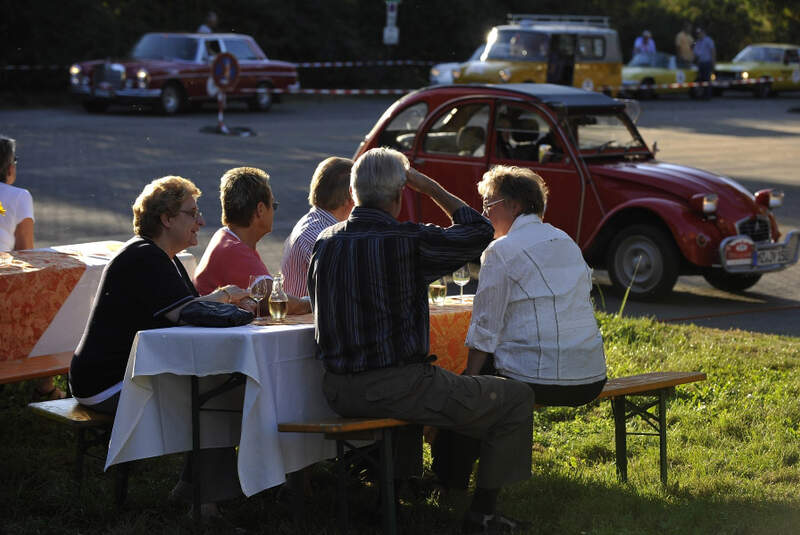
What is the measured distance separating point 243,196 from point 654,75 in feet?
107

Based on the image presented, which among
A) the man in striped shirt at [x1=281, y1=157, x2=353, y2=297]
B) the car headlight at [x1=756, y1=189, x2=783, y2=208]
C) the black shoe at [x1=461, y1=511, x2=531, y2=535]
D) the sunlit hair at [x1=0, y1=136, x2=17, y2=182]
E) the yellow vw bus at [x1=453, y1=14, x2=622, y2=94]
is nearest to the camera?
the black shoe at [x1=461, y1=511, x2=531, y2=535]

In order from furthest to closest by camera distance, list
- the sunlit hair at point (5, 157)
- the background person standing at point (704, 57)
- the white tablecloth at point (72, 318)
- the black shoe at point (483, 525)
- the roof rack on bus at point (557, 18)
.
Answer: the background person standing at point (704, 57) → the roof rack on bus at point (557, 18) → the sunlit hair at point (5, 157) → the white tablecloth at point (72, 318) → the black shoe at point (483, 525)

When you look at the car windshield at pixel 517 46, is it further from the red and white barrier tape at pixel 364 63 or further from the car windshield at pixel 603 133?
the car windshield at pixel 603 133

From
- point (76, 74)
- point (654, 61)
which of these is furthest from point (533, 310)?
point (654, 61)

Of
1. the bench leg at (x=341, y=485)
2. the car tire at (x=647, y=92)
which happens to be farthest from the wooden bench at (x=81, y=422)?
the car tire at (x=647, y=92)

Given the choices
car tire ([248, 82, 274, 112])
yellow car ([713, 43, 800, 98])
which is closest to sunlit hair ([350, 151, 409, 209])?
car tire ([248, 82, 274, 112])

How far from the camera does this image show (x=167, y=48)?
1063 inches

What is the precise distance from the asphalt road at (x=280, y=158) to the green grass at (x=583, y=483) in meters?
2.70

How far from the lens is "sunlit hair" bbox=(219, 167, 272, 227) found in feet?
19.4

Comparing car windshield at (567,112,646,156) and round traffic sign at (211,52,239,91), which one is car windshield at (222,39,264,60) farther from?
car windshield at (567,112,646,156)

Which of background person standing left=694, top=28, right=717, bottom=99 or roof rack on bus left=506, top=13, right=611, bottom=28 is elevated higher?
roof rack on bus left=506, top=13, right=611, bottom=28

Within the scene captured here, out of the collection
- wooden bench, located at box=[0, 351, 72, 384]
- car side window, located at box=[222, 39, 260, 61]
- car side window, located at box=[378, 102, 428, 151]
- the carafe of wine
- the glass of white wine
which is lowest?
wooden bench, located at box=[0, 351, 72, 384]

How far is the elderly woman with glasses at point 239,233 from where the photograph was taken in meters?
5.83

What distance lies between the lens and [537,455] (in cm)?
637
